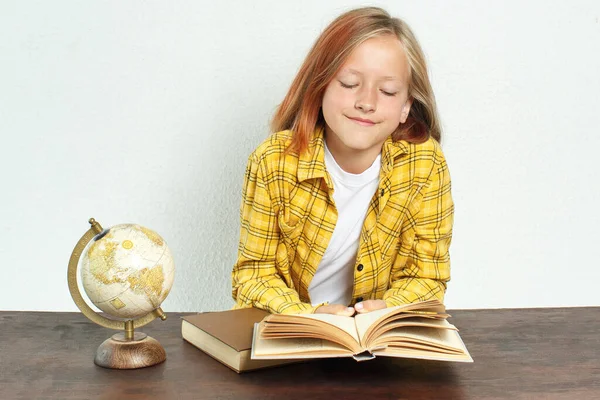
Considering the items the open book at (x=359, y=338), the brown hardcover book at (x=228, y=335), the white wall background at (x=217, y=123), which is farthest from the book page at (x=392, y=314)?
the white wall background at (x=217, y=123)

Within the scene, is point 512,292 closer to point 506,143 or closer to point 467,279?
point 467,279

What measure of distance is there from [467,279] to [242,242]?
862mm

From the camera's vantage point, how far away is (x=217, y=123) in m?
2.05

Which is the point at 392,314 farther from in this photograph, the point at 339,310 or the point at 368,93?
the point at 368,93

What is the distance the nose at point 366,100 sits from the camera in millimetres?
1491

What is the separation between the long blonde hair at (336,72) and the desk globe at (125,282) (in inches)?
20.7

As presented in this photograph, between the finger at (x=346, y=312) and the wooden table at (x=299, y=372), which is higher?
the finger at (x=346, y=312)

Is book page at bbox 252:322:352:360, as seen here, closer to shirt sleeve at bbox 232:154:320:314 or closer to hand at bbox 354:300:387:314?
hand at bbox 354:300:387:314

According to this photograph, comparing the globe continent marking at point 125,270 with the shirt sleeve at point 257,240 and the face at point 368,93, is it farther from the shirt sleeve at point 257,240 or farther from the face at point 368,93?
the face at point 368,93

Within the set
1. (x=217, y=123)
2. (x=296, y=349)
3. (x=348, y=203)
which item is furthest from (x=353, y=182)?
(x=296, y=349)

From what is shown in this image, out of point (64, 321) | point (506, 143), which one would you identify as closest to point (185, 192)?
point (64, 321)

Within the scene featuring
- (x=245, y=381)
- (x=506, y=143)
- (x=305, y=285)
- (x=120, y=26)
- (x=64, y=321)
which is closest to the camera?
(x=245, y=381)

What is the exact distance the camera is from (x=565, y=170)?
2.19 metres

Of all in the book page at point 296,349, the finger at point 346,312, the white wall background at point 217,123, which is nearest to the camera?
the book page at point 296,349
